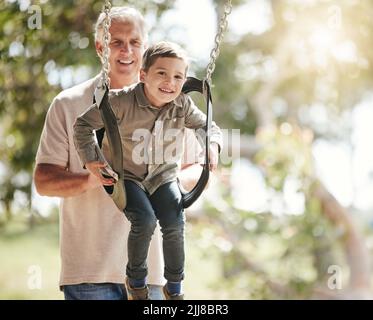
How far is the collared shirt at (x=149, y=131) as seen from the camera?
4.51ft

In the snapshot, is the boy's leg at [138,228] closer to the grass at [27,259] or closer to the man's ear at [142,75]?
the man's ear at [142,75]

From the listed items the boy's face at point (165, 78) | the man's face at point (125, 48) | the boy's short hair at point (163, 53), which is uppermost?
the man's face at point (125, 48)

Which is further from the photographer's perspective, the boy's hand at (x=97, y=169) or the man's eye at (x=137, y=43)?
the man's eye at (x=137, y=43)

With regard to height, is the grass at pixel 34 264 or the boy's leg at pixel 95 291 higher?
the boy's leg at pixel 95 291

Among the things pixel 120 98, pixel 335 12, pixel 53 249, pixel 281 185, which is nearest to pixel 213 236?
pixel 281 185

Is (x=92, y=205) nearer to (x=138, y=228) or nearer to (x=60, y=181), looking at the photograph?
(x=60, y=181)

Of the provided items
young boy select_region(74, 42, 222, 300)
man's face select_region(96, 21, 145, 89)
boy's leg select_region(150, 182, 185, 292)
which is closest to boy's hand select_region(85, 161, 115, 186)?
young boy select_region(74, 42, 222, 300)

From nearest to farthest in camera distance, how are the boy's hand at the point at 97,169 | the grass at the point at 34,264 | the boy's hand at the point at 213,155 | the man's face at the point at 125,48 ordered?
the boy's hand at the point at 97,169
the boy's hand at the point at 213,155
the man's face at the point at 125,48
the grass at the point at 34,264

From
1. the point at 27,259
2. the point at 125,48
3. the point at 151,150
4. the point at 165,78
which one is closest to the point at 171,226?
the point at 151,150

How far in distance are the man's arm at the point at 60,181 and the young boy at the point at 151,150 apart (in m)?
0.13

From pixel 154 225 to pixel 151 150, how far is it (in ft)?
0.51

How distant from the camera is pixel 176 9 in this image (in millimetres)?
3180

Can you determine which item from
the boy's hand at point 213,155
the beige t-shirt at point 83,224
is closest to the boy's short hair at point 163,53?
the boy's hand at point 213,155
